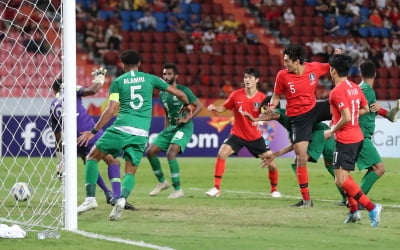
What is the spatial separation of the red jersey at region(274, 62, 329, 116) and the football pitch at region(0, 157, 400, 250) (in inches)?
51.0

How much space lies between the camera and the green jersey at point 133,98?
11109 mm

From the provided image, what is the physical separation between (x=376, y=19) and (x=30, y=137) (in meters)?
14.5

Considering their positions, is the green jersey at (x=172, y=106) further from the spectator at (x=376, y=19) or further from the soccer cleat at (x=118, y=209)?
the spectator at (x=376, y=19)

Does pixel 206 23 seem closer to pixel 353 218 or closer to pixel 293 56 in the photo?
pixel 293 56

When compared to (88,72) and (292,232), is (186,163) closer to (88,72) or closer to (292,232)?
(88,72)

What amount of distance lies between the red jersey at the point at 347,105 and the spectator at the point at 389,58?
20938 millimetres

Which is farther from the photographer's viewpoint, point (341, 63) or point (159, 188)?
point (159, 188)

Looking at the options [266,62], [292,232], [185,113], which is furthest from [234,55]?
[292,232]

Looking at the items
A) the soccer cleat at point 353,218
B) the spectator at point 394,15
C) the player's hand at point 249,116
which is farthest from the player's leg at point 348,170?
the spectator at point 394,15

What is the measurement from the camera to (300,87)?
12.5 meters

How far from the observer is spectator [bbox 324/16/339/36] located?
104ft

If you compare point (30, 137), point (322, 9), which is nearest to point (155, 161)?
point (30, 137)

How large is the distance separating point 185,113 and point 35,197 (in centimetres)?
266

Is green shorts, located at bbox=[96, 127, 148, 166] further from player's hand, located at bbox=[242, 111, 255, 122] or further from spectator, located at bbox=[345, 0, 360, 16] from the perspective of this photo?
spectator, located at bbox=[345, 0, 360, 16]
